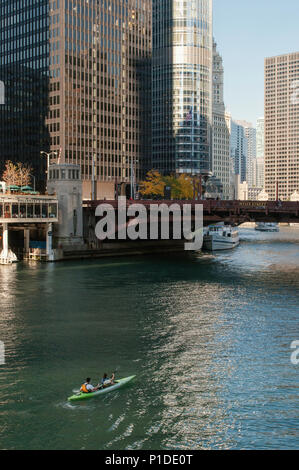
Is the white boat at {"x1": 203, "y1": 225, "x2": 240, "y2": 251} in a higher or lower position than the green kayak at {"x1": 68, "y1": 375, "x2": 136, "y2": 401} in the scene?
higher

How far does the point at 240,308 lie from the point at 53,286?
85.0ft

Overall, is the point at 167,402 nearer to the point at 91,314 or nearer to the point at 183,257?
the point at 91,314

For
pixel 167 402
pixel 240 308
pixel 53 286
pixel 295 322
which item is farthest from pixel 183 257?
pixel 167 402

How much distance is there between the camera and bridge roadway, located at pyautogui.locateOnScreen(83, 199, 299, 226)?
10788cm

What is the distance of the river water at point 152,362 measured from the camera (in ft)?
108

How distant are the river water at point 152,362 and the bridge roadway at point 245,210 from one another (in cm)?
2287

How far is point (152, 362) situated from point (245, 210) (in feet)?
240

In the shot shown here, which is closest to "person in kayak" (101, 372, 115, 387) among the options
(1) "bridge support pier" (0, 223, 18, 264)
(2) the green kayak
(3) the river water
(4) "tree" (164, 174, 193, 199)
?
(2) the green kayak

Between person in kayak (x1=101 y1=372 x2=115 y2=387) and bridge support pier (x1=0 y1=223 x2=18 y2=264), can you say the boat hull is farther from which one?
person in kayak (x1=101 y1=372 x2=115 y2=387)

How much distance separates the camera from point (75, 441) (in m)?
31.9

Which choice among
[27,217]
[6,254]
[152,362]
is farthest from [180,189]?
[152,362]

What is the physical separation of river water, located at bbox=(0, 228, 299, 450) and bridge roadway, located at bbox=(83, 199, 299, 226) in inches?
900

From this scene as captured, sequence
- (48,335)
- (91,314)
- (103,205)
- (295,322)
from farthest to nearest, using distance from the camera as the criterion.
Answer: (103,205)
(91,314)
(295,322)
(48,335)

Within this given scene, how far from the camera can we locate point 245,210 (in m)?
115
